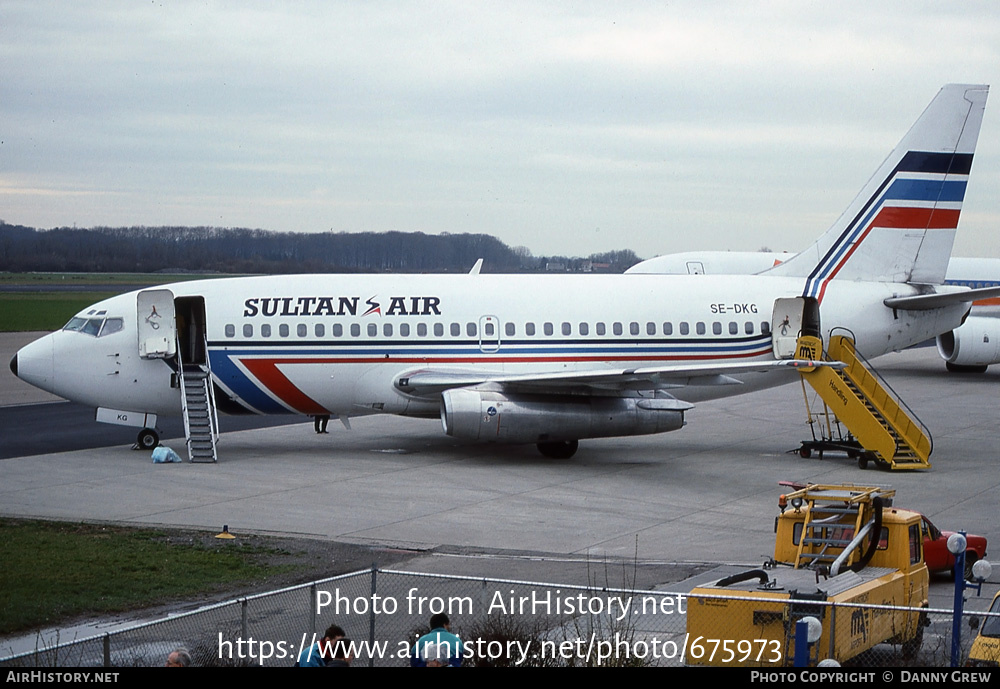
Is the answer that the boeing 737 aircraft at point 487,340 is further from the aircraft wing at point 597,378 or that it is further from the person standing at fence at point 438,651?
the person standing at fence at point 438,651

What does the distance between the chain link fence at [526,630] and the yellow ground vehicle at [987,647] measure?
1.93 ft

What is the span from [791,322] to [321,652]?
20372 millimetres

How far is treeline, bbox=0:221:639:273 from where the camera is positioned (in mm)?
63219

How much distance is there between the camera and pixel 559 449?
27.1 metres

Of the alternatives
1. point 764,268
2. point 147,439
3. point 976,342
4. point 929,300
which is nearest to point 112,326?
point 147,439

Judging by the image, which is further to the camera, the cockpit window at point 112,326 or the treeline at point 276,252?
the treeline at point 276,252

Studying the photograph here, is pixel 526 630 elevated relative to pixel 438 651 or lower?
lower

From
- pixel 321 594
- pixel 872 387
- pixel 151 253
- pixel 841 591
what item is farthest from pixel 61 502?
pixel 151 253

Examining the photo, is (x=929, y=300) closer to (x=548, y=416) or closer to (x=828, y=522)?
(x=548, y=416)

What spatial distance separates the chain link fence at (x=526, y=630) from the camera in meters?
10.7

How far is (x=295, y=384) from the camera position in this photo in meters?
26.8

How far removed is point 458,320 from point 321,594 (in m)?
13.4

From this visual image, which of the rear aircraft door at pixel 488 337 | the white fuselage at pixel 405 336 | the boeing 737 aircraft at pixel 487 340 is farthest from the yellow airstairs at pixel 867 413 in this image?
the rear aircraft door at pixel 488 337
